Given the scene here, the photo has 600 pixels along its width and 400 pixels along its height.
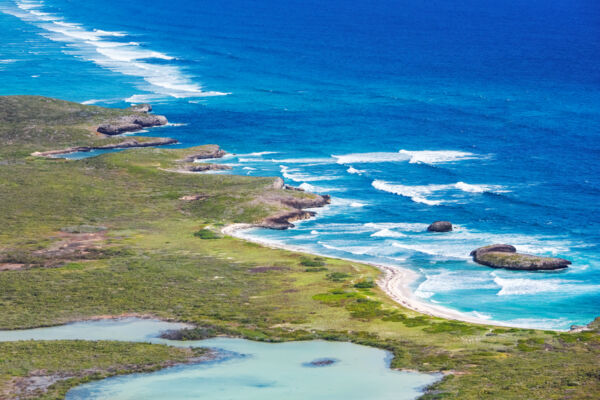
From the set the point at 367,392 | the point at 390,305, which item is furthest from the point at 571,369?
the point at 390,305

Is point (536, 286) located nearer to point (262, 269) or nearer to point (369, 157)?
point (262, 269)

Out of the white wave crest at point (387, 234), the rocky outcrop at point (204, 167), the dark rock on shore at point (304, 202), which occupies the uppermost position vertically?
the rocky outcrop at point (204, 167)

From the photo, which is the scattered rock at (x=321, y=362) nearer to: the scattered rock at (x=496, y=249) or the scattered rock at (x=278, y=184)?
the scattered rock at (x=496, y=249)

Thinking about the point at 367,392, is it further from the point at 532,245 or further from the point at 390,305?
the point at 532,245

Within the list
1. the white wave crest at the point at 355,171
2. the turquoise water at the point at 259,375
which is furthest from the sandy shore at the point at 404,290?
the white wave crest at the point at 355,171

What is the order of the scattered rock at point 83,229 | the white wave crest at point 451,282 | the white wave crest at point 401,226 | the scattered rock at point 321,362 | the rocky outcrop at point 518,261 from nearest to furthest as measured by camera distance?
the scattered rock at point 321,362
the white wave crest at point 451,282
the rocky outcrop at point 518,261
the scattered rock at point 83,229
the white wave crest at point 401,226

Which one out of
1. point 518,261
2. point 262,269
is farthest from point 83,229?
point 518,261
